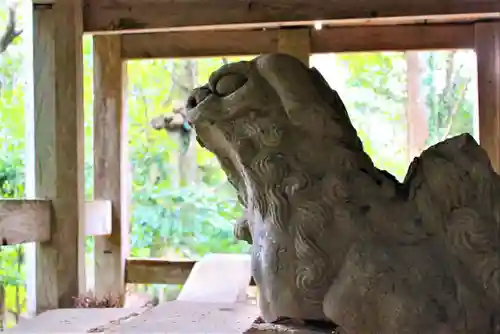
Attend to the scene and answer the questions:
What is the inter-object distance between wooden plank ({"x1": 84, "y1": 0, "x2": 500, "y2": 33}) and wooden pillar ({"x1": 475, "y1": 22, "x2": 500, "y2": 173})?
339 millimetres

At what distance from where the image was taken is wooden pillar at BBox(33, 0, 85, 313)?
2.64 metres

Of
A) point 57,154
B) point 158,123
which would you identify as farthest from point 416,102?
point 57,154

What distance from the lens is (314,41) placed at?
332 cm

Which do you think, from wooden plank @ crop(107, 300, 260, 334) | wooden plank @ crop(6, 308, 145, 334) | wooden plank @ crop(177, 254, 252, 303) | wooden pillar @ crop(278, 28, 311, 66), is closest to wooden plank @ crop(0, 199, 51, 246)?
wooden plank @ crop(6, 308, 145, 334)

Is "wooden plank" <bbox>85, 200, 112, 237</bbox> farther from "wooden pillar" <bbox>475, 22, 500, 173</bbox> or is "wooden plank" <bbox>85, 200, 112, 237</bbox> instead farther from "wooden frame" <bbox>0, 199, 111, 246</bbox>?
"wooden pillar" <bbox>475, 22, 500, 173</bbox>

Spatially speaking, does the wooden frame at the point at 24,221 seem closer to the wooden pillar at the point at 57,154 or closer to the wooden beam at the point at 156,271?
the wooden pillar at the point at 57,154

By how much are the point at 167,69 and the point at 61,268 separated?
371 cm

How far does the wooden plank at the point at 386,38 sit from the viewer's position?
331 centimetres

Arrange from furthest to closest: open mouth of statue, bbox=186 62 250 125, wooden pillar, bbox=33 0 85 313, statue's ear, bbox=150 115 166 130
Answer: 1. statue's ear, bbox=150 115 166 130
2. wooden pillar, bbox=33 0 85 313
3. open mouth of statue, bbox=186 62 250 125

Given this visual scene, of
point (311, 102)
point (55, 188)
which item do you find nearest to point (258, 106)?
point (311, 102)

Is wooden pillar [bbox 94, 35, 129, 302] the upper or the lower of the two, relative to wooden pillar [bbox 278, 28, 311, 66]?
lower

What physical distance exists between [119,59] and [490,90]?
5.91 ft

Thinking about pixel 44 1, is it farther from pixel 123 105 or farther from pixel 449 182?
pixel 449 182

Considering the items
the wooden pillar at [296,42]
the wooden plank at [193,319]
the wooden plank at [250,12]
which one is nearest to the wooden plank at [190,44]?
the wooden pillar at [296,42]
